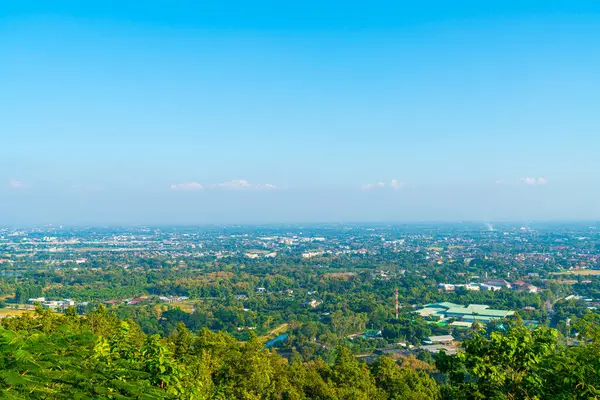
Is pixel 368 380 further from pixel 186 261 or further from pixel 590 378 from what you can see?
pixel 186 261

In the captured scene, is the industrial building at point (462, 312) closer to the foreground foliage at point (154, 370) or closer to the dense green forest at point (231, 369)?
the foreground foliage at point (154, 370)

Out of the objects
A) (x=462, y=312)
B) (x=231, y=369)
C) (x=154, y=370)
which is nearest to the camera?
(x=154, y=370)

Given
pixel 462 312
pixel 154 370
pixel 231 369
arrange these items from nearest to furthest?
pixel 154 370 < pixel 231 369 < pixel 462 312

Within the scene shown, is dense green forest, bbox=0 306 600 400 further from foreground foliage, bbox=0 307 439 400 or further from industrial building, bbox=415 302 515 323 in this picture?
industrial building, bbox=415 302 515 323

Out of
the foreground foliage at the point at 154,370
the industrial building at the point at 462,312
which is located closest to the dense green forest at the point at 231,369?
the foreground foliage at the point at 154,370

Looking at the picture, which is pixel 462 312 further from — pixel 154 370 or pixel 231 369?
pixel 154 370

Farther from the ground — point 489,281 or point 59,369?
point 59,369

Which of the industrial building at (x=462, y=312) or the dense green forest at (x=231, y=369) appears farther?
the industrial building at (x=462, y=312)

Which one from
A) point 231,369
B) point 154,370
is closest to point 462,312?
point 231,369

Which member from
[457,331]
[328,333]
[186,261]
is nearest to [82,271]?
[186,261]
